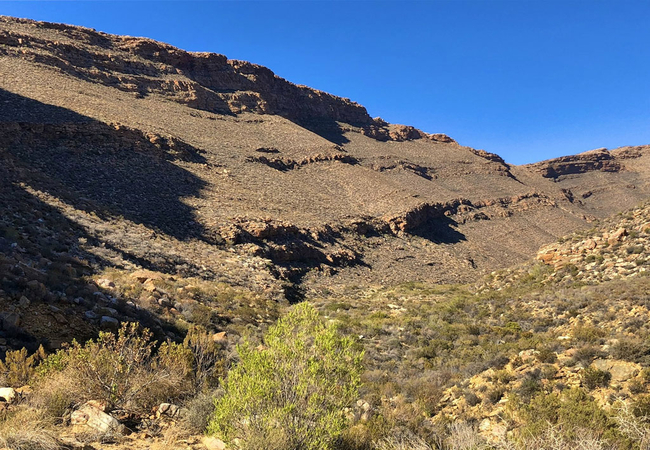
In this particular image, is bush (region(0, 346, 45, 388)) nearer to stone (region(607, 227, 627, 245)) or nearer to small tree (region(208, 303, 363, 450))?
small tree (region(208, 303, 363, 450))

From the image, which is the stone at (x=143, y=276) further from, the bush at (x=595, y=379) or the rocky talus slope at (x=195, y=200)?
the bush at (x=595, y=379)

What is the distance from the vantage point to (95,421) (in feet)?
16.2

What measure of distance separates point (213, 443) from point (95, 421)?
1.63 m

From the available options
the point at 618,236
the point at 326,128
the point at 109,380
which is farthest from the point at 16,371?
the point at 326,128

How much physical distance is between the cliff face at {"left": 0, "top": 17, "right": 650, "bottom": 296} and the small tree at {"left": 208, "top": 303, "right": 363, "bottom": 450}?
1217 cm

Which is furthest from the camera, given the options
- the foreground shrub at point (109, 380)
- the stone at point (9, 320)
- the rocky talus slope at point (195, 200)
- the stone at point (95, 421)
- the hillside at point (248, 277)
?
the rocky talus slope at point (195, 200)

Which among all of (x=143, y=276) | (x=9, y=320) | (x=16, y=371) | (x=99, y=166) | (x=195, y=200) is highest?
(x=99, y=166)

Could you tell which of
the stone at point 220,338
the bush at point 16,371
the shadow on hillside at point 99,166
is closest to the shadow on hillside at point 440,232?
the shadow on hillside at point 99,166

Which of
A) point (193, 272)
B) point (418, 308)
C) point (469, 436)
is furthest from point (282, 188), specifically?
point (469, 436)

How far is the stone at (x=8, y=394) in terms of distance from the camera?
4.97 metres

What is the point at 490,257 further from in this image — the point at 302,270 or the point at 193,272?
the point at 193,272

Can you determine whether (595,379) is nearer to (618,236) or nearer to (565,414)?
(565,414)

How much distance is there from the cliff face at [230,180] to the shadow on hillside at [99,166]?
136 mm

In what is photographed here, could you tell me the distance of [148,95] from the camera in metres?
46.3
